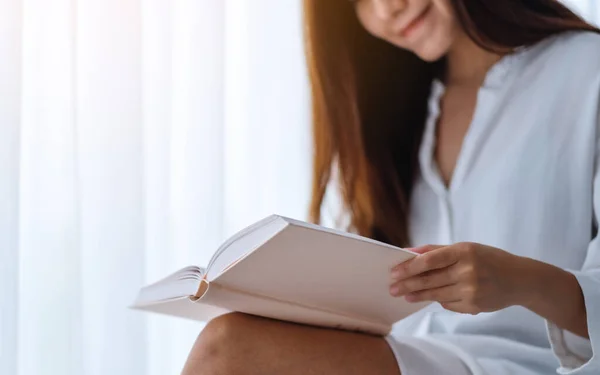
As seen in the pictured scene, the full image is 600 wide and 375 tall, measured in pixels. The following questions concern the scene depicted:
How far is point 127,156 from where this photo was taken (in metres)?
1.26

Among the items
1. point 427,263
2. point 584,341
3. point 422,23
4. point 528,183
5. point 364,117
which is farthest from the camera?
point 364,117

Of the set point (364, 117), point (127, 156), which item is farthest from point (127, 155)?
point (364, 117)

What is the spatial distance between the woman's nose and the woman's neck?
0.10 m

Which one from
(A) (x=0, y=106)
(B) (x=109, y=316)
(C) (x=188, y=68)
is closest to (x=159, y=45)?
(C) (x=188, y=68)

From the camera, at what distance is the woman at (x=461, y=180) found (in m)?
0.72

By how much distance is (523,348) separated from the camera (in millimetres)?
860

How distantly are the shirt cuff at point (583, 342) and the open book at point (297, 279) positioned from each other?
144 mm

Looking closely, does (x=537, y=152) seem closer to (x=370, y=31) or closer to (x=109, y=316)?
(x=370, y=31)

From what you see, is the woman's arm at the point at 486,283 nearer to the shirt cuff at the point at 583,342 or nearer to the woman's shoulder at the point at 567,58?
the shirt cuff at the point at 583,342

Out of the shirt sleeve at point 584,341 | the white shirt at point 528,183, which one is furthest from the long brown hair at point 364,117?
the shirt sleeve at point 584,341

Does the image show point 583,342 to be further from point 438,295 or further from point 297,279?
point 297,279

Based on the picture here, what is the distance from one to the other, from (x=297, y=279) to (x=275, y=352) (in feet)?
0.30

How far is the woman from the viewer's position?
72 cm

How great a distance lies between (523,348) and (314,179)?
0.41m
